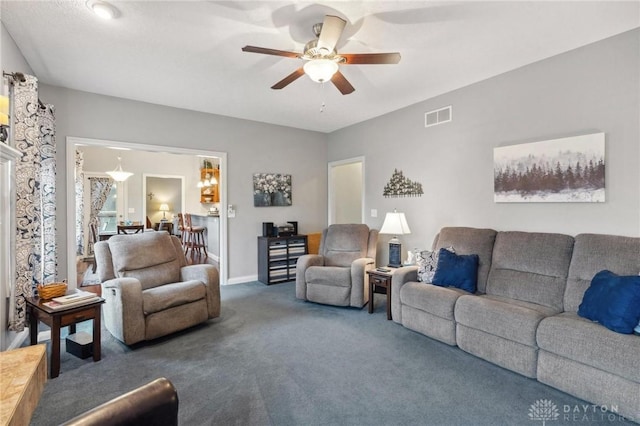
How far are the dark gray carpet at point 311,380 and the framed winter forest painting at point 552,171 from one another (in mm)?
1733

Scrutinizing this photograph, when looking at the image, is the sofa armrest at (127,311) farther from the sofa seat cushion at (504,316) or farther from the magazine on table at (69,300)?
the sofa seat cushion at (504,316)

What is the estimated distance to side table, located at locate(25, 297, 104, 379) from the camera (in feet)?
7.77

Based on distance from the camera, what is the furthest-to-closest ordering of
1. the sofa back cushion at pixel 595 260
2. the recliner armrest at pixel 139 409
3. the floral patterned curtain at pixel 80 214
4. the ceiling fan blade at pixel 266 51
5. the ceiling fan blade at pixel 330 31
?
the floral patterned curtain at pixel 80 214
the sofa back cushion at pixel 595 260
the ceiling fan blade at pixel 266 51
the ceiling fan blade at pixel 330 31
the recliner armrest at pixel 139 409

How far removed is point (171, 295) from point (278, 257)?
7.60ft

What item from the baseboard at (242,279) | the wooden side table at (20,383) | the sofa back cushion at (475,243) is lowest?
the baseboard at (242,279)

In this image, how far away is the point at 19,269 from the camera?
2.55 m

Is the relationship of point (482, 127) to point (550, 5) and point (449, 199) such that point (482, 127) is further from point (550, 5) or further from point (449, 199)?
point (550, 5)

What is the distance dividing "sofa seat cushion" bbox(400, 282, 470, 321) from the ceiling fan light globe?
2128 mm

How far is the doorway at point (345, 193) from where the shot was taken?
6102 mm

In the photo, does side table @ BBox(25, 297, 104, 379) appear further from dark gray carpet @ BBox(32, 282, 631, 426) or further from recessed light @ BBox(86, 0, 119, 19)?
recessed light @ BBox(86, 0, 119, 19)

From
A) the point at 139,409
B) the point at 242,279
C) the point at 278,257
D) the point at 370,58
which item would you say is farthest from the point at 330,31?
the point at 242,279

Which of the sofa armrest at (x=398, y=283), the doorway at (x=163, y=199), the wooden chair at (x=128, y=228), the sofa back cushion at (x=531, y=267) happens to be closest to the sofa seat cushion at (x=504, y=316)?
the sofa back cushion at (x=531, y=267)

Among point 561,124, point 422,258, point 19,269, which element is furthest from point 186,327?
point 561,124

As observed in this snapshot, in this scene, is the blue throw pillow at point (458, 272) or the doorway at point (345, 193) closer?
the blue throw pillow at point (458, 272)
